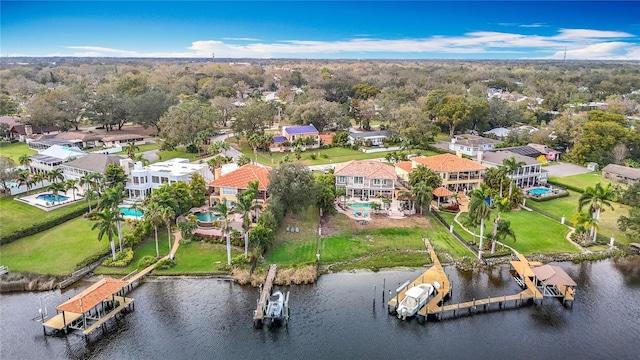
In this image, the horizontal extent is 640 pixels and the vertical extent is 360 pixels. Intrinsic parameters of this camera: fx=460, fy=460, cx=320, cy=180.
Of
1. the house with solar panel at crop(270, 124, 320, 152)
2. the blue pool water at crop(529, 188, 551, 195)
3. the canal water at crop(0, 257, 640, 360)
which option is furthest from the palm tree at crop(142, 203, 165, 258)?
the blue pool water at crop(529, 188, 551, 195)

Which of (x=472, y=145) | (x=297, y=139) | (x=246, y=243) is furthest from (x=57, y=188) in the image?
(x=472, y=145)

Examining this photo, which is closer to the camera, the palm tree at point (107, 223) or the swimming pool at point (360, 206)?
the palm tree at point (107, 223)

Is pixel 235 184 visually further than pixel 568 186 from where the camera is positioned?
No

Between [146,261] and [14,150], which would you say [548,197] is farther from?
[14,150]

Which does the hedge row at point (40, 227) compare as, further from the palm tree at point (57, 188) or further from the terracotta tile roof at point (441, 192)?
the terracotta tile roof at point (441, 192)

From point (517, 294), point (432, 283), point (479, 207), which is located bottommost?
point (517, 294)

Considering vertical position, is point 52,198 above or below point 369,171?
below

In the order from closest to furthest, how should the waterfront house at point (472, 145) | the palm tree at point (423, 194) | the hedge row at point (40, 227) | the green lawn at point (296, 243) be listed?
the green lawn at point (296, 243) < the hedge row at point (40, 227) < the palm tree at point (423, 194) < the waterfront house at point (472, 145)

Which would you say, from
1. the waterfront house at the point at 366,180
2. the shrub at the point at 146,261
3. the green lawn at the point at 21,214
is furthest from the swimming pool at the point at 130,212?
the waterfront house at the point at 366,180
